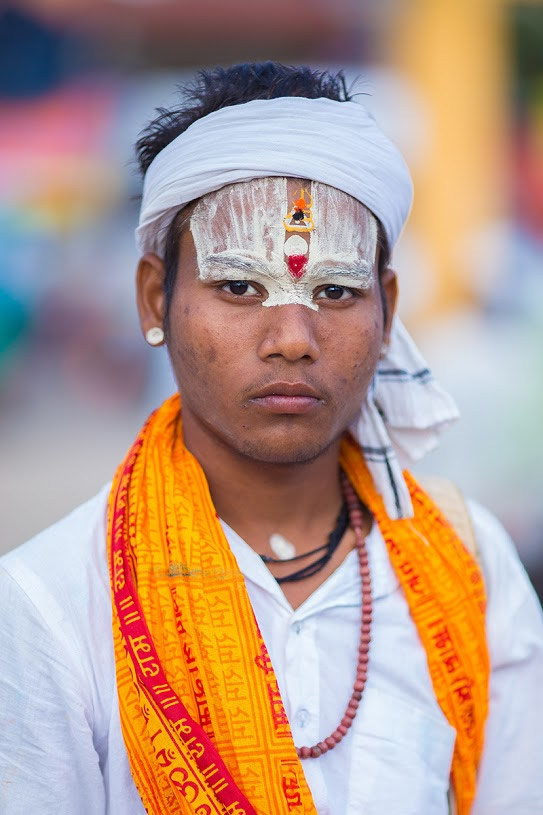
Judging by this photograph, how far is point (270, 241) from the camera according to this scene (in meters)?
1.99

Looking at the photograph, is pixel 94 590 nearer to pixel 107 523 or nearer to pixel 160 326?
pixel 107 523

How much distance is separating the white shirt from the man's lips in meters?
0.33

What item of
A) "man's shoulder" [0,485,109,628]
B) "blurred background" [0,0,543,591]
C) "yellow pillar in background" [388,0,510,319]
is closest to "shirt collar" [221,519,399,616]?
"man's shoulder" [0,485,109,628]

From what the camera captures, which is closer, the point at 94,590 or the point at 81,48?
the point at 94,590

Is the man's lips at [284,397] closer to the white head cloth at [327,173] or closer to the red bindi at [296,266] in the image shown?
the red bindi at [296,266]

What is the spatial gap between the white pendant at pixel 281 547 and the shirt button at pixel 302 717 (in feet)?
1.09

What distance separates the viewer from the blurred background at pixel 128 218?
18.6 ft

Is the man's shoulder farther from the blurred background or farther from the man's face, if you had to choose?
the blurred background

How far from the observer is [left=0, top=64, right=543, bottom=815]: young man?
181cm

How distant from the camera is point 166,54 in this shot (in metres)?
A: 5.79

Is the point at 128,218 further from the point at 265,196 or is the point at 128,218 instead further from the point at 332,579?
the point at 332,579

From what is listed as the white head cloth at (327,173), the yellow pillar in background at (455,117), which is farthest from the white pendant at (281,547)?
the yellow pillar in background at (455,117)

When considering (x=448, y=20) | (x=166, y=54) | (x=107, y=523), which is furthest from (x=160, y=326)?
(x=448, y=20)

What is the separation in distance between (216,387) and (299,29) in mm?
4413
